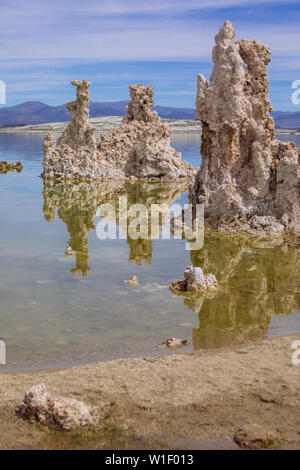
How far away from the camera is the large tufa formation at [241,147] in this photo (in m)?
19.1

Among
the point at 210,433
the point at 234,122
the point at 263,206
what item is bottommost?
the point at 210,433

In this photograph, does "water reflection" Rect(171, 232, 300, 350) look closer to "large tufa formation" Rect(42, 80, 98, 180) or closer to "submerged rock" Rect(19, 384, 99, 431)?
"submerged rock" Rect(19, 384, 99, 431)

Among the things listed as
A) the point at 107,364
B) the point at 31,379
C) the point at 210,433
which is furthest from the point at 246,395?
the point at 31,379

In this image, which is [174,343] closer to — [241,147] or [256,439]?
[256,439]

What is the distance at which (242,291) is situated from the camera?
42.5 feet

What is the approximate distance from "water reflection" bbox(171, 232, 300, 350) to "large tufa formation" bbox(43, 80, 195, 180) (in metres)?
18.5

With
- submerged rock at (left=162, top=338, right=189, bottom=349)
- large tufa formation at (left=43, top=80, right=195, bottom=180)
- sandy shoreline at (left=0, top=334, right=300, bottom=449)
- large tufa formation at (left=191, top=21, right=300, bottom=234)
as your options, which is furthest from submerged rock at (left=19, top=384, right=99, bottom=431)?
large tufa formation at (left=43, top=80, right=195, bottom=180)

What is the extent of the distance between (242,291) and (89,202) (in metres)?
15.3

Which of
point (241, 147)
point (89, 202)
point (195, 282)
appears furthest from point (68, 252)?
point (89, 202)

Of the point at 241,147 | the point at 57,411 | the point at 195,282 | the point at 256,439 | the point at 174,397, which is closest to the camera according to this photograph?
the point at 256,439

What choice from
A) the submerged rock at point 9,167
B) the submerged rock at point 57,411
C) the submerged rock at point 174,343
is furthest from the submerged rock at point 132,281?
the submerged rock at point 9,167

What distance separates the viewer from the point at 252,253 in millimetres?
16688

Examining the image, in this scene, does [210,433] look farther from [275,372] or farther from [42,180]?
[42,180]

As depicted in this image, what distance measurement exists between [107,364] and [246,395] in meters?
2.33
